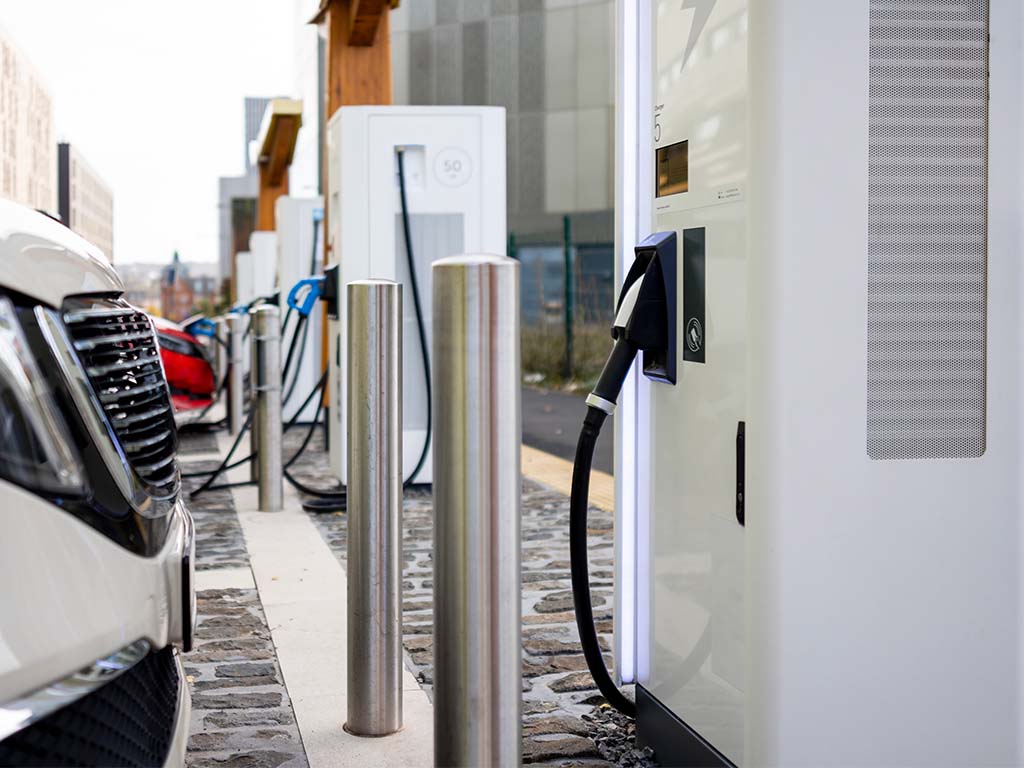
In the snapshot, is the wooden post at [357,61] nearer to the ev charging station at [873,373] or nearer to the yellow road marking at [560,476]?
the yellow road marking at [560,476]

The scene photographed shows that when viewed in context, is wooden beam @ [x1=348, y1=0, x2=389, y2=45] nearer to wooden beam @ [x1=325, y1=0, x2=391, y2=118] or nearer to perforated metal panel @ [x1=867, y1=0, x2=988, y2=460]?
wooden beam @ [x1=325, y1=0, x2=391, y2=118]

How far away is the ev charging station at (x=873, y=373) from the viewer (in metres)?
2.05

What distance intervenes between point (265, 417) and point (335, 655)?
8.96 feet

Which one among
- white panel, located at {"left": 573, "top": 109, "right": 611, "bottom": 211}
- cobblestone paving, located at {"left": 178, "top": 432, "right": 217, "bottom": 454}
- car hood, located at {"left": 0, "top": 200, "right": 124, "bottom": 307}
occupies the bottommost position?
cobblestone paving, located at {"left": 178, "top": 432, "right": 217, "bottom": 454}

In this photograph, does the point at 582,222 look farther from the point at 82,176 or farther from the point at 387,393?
the point at 82,176

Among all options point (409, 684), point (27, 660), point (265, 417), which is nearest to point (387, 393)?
point (409, 684)

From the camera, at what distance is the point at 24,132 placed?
4525 cm

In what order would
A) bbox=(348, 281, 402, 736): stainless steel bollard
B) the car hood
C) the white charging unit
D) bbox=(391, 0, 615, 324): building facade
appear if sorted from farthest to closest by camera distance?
1. bbox=(391, 0, 615, 324): building facade
2. the white charging unit
3. bbox=(348, 281, 402, 736): stainless steel bollard
4. the car hood

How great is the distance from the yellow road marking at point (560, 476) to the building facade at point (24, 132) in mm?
30924

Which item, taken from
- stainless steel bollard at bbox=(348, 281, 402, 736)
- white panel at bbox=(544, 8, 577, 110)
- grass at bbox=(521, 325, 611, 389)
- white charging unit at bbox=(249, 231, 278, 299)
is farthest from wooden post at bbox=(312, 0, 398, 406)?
white panel at bbox=(544, 8, 577, 110)

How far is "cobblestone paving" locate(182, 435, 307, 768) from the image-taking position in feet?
9.03

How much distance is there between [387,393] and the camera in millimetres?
2725

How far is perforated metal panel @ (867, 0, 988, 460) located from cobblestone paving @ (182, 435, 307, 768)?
1.46 metres

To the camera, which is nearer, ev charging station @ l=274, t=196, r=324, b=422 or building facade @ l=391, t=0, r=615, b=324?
ev charging station @ l=274, t=196, r=324, b=422
